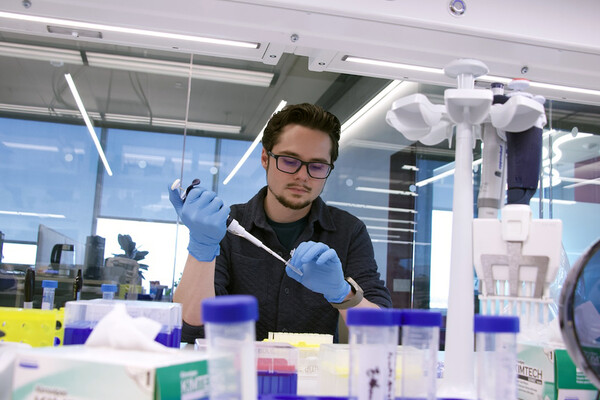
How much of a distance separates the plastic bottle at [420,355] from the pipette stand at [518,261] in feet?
0.67

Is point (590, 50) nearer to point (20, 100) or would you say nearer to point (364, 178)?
point (364, 178)

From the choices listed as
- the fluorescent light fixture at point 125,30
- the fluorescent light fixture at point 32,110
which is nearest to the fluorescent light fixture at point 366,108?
the fluorescent light fixture at point 32,110

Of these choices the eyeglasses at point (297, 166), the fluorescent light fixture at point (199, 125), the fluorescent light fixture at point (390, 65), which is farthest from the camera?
the fluorescent light fixture at point (199, 125)

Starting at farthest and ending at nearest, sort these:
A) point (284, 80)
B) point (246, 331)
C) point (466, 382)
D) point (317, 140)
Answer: point (284, 80) < point (317, 140) < point (466, 382) < point (246, 331)

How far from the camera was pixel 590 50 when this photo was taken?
1.31 metres

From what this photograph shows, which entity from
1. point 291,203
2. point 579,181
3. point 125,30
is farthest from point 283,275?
point 579,181

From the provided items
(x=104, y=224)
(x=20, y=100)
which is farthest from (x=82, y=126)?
(x=104, y=224)

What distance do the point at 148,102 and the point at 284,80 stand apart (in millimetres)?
978

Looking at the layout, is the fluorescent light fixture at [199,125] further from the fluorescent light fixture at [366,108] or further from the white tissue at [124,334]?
the white tissue at [124,334]

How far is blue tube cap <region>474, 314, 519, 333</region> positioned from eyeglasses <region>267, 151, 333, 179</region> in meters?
1.29

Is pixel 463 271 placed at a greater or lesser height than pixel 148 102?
lesser

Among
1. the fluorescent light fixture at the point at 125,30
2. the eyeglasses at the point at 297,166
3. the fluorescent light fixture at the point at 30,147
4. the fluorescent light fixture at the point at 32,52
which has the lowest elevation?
the eyeglasses at the point at 297,166

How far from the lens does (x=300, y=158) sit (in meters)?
1.91

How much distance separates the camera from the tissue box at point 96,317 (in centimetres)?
95
